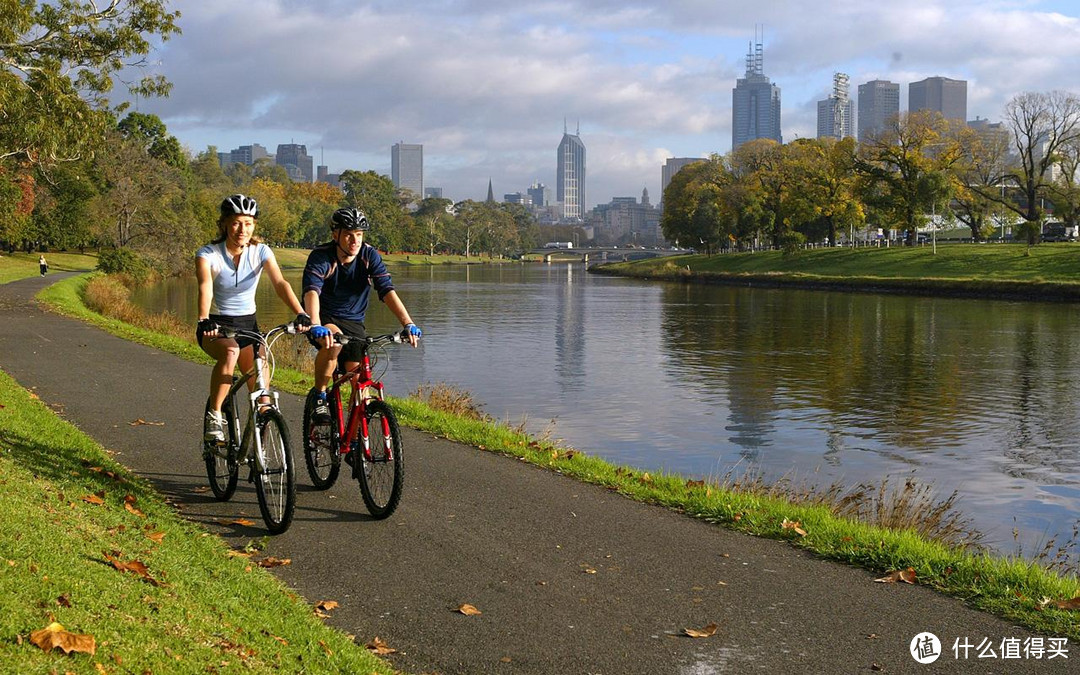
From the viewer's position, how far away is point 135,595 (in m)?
5.10

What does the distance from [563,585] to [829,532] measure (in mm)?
2401

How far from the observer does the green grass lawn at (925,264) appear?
6094cm

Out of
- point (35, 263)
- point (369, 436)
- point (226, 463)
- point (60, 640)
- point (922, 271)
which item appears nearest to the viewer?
point (60, 640)

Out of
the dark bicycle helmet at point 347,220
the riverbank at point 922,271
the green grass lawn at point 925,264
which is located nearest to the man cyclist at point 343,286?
the dark bicycle helmet at point 347,220

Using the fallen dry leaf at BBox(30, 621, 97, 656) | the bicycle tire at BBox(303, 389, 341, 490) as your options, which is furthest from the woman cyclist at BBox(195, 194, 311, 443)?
the fallen dry leaf at BBox(30, 621, 97, 656)

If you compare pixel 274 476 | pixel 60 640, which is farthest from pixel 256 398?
pixel 60 640

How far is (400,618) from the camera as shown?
5641mm

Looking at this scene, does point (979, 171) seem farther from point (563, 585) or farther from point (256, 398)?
point (563, 585)

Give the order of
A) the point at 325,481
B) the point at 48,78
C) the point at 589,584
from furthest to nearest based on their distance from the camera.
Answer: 1. the point at 48,78
2. the point at 325,481
3. the point at 589,584

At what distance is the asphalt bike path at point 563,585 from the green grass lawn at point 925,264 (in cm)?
5437

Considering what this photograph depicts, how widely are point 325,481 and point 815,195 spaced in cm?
8685

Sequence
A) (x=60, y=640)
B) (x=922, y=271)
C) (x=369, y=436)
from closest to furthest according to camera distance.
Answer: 1. (x=60, y=640)
2. (x=369, y=436)
3. (x=922, y=271)

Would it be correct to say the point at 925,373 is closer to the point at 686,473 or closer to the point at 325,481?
the point at 686,473

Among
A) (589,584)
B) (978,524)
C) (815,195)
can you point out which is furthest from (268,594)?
(815,195)
